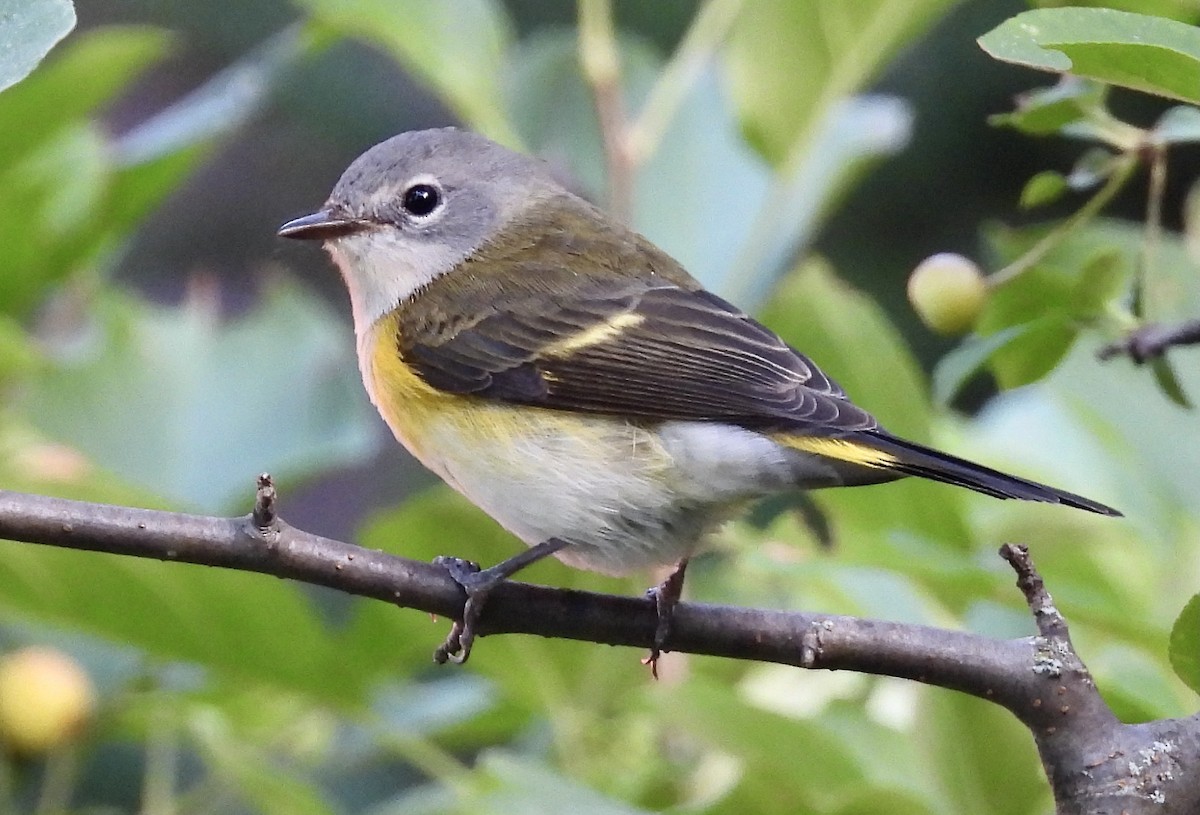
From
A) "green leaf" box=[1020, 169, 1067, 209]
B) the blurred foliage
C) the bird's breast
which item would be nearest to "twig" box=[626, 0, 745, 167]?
the blurred foliage

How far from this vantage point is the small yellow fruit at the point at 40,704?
195 centimetres

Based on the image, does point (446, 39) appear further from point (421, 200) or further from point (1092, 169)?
point (1092, 169)

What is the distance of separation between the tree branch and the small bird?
0.12m

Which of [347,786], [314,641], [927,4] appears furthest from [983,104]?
[314,641]

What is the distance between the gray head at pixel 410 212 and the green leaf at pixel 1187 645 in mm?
1163

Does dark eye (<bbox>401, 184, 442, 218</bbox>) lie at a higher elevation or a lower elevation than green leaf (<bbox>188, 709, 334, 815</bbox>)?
higher

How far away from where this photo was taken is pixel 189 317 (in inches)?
107

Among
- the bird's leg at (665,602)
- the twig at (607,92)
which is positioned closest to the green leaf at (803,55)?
the twig at (607,92)

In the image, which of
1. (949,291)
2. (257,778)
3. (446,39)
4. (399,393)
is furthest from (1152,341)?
(446,39)

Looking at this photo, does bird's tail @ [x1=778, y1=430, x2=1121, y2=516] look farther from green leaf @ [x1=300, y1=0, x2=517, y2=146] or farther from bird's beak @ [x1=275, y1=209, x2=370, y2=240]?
green leaf @ [x1=300, y1=0, x2=517, y2=146]

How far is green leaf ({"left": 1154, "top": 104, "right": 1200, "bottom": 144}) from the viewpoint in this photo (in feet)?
4.67

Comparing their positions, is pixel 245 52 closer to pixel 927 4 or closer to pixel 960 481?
pixel 927 4

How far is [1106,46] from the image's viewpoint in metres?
1.14

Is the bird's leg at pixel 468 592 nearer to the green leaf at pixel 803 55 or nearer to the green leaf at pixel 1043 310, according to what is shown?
the green leaf at pixel 1043 310
